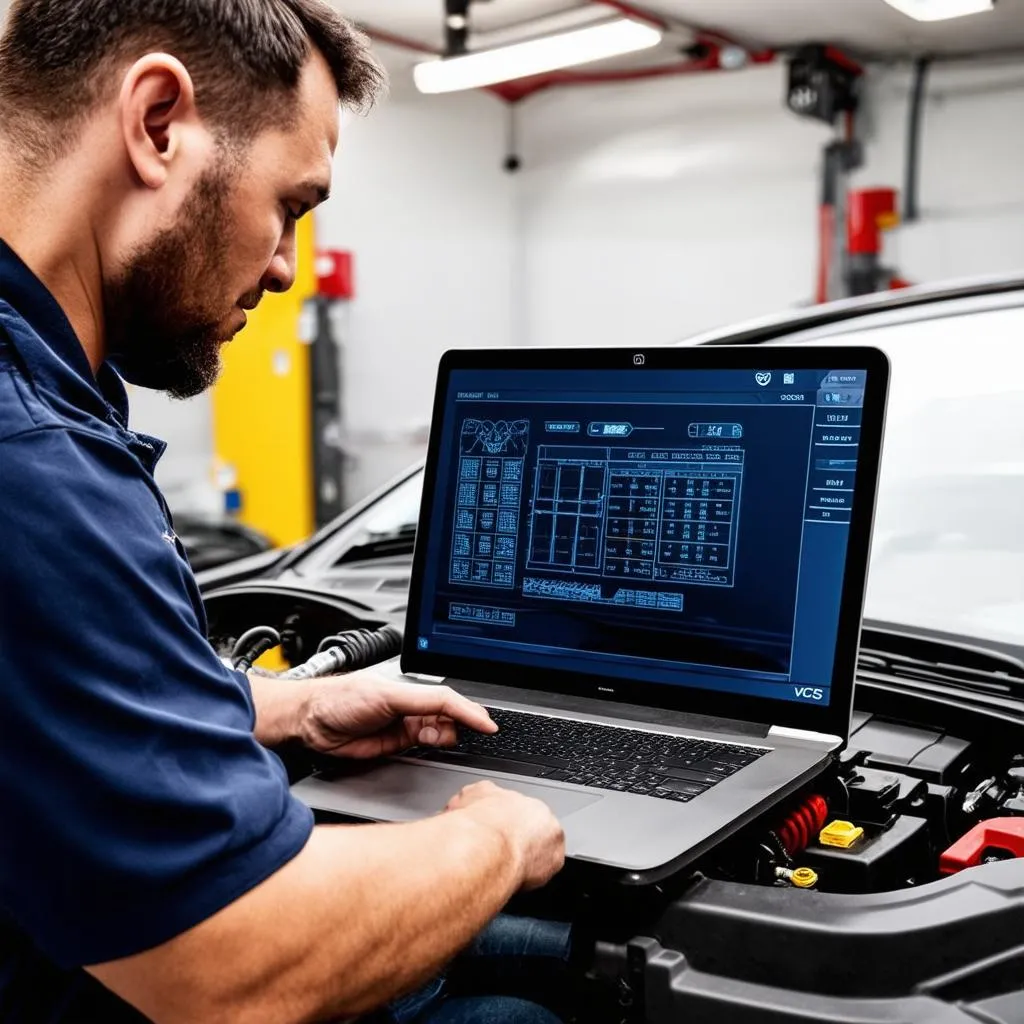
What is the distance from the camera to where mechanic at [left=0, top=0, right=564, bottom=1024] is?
68 centimetres

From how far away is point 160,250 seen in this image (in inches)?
33.5

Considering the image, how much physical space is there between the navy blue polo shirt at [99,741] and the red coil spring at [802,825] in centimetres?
42

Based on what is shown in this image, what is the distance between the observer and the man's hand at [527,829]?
2.69 feet

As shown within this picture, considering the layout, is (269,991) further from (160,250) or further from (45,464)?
(160,250)

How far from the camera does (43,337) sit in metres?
0.81

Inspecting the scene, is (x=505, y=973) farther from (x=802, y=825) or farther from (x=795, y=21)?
(x=795, y=21)

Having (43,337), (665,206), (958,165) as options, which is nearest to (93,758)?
(43,337)

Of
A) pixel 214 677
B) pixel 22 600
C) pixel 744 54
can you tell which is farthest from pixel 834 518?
pixel 744 54

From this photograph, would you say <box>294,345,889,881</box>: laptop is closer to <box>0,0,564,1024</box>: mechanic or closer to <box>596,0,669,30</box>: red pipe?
<box>0,0,564,1024</box>: mechanic

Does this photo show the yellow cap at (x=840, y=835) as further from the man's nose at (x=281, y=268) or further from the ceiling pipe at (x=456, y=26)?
the ceiling pipe at (x=456, y=26)

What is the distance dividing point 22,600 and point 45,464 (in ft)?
0.27

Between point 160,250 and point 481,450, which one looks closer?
point 160,250

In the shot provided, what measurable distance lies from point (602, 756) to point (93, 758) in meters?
0.49

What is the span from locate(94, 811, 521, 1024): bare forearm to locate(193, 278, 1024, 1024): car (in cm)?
10
